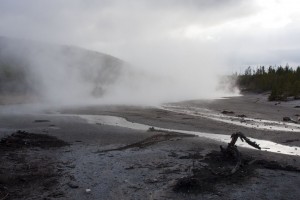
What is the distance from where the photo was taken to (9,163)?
11.7 m

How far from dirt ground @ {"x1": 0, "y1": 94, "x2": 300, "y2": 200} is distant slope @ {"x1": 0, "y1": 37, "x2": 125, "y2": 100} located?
93.3 feet

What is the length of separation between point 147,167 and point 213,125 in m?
9.93

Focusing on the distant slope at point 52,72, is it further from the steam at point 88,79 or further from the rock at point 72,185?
the rock at point 72,185

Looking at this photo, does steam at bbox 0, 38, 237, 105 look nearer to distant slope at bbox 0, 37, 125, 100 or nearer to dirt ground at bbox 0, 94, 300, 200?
distant slope at bbox 0, 37, 125, 100

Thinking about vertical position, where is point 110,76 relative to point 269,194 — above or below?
above

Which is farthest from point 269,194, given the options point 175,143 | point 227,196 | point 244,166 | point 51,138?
point 51,138

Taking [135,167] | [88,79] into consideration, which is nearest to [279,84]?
[88,79]

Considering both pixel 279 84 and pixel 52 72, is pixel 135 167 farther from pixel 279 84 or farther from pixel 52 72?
pixel 279 84

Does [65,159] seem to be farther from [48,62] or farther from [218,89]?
[218,89]

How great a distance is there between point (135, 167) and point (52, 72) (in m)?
39.3

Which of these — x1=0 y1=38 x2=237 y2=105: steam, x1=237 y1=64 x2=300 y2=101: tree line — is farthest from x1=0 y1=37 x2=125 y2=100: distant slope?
x1=237 y1=64 x2=300 y2=101: tree line

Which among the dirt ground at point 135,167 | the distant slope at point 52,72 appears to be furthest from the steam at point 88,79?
the dirt ground at point 135,167

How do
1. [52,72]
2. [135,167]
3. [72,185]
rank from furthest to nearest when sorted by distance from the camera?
[52,72], [135,167], [72,185]

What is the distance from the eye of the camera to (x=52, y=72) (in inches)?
1912
